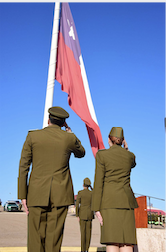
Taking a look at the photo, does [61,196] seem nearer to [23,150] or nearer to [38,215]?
[38,215]

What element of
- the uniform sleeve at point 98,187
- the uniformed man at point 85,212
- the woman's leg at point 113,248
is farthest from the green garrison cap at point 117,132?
the uniformed man at point 85,212

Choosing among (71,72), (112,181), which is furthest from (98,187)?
(71,72)

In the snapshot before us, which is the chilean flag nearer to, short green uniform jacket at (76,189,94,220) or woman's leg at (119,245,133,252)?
short green uniform jacket at (76,189,94,220)

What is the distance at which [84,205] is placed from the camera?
899 cm

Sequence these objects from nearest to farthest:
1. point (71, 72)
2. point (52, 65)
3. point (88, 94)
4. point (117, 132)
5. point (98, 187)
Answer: point (98, 187) → point (117, 132) → point (52, 65) → point (71, 72) → point (88, 94)

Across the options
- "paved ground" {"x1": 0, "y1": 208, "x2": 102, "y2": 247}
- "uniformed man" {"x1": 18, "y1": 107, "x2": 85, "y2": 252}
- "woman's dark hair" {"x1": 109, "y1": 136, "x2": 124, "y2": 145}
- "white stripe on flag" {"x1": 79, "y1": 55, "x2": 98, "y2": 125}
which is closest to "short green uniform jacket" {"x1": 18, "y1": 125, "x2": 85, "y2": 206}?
"uniformed man" {"x1": 18, "y1": 107, "x2": 85, "y2": 252}

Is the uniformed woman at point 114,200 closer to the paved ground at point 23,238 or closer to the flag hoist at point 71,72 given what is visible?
the flag hoist at point 71,72

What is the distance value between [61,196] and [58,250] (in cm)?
56

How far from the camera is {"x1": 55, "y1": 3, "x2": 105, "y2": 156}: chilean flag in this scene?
7781mm

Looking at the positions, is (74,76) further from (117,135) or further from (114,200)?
(114,200)

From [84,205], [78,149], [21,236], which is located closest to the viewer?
[78,149]

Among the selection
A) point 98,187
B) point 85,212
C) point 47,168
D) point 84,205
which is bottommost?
point 85,212

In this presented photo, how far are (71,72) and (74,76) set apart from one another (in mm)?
123

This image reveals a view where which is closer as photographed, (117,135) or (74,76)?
(117,135)
